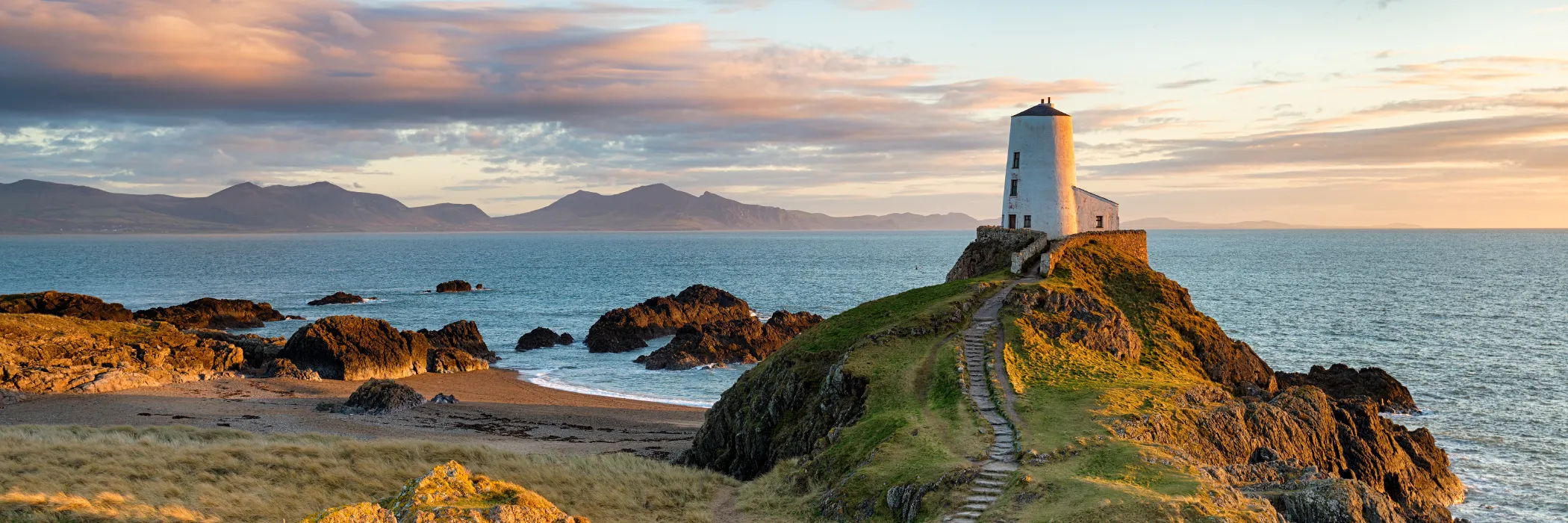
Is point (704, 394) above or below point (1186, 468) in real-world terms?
below

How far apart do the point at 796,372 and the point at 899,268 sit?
483 ft

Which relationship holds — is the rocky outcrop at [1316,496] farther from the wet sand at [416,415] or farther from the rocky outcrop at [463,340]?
the rocky outcrop at [463,340]

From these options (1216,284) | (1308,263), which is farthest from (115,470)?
(1308,263)

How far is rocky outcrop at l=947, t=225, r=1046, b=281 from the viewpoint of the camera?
51.2 meters

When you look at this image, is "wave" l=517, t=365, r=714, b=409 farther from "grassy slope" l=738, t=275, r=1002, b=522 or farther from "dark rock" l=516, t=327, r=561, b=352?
"grassy slope" l=738, t=275, r=1002, b=522

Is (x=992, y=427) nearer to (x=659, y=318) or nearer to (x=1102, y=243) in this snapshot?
(x=1102, y=243)

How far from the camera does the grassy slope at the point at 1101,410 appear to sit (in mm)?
20562

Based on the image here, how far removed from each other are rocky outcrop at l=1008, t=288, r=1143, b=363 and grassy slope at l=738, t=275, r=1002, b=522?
3585 mm

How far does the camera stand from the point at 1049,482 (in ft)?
73.5

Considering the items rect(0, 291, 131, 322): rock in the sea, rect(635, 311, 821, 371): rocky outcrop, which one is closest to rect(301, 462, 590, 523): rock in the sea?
rect(635, 311, 821, 371): rocky outcrop

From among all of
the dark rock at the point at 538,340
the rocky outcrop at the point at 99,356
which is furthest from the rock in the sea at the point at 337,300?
the rocky outcrop at the point at 99,356

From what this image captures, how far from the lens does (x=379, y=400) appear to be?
4894 cm

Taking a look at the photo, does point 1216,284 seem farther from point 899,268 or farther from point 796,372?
point 796,372

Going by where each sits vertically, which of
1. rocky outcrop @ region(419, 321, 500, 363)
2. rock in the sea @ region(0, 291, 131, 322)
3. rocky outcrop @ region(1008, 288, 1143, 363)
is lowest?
rocky outcrop @ region(419, 321, 500, 363)
